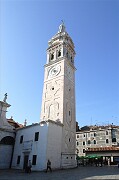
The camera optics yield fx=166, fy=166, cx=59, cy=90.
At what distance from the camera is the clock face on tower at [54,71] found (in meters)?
32.3

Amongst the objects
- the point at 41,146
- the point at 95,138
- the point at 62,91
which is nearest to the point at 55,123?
the point at 41,146

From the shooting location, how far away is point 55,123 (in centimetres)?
2417

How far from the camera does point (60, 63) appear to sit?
3291 cm

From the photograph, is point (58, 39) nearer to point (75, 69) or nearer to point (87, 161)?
point (75, 69)

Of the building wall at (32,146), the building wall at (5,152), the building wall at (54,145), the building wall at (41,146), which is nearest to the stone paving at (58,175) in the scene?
the building wall at (32,146)

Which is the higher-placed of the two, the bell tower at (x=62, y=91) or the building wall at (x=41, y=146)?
the bell tower at (x=62, y=91)

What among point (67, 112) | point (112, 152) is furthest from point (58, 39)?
point (112, 152)

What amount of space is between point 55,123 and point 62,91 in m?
6.75

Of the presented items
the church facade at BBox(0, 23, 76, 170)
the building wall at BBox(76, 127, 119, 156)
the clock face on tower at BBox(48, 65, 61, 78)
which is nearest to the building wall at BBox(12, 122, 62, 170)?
the church facade at BBox(0, 23, 76, 170)

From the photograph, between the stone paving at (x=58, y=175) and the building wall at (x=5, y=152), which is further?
the building wall at (x=5, y=152)

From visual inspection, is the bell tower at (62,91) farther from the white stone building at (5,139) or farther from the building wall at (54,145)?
the white stone building at (5,139)

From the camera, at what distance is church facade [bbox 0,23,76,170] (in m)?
22.4

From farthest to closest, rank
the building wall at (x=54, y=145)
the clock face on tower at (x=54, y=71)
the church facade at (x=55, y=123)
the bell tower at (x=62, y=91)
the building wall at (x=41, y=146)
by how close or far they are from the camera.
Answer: the clock face on tower at (x=54, y=71) → the bell tower at (x=62, y=91) → the church facade at (x=55, y=123) → the building wall at (x=54, y=145) → the building wall at (x=41, y=146)

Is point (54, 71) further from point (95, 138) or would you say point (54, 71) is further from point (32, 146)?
point (95, 138)
